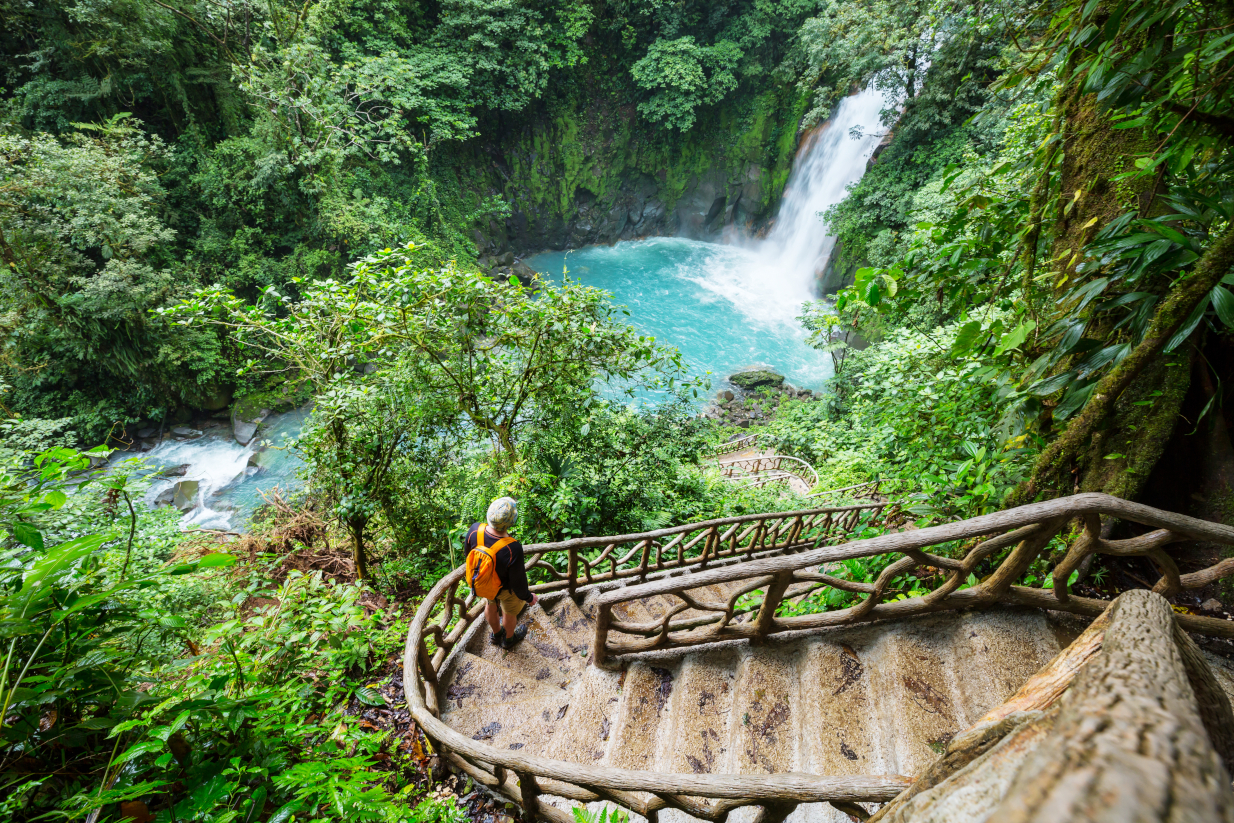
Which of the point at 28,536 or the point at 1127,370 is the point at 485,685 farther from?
the point at 1127,370

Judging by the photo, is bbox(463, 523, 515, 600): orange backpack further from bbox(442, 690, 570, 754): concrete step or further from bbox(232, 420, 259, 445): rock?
bbox(232, 420, 259, 445): rock

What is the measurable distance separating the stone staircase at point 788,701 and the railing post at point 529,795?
199mm

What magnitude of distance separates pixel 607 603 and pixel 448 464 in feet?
13.1

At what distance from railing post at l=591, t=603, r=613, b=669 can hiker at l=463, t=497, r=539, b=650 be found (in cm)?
69

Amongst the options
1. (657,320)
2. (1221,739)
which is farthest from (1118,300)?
(657,320)

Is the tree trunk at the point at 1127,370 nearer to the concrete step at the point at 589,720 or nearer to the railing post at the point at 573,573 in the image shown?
the concrete step at the point at 589,720

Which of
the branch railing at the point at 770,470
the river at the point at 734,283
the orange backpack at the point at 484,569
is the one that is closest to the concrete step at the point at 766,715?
the orange backpack at the point at 484,569

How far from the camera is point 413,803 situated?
2471 mm

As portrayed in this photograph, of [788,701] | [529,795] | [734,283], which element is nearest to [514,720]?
[529,795]

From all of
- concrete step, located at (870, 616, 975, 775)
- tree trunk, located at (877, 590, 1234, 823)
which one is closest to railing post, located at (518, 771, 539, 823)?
concrete step, located at (870, 616, 975, 775)

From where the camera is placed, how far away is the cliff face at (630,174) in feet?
68.0

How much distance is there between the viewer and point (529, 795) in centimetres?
208

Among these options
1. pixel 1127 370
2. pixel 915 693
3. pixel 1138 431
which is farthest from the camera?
pixel 1138 431

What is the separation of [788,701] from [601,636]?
1017 millimetres
